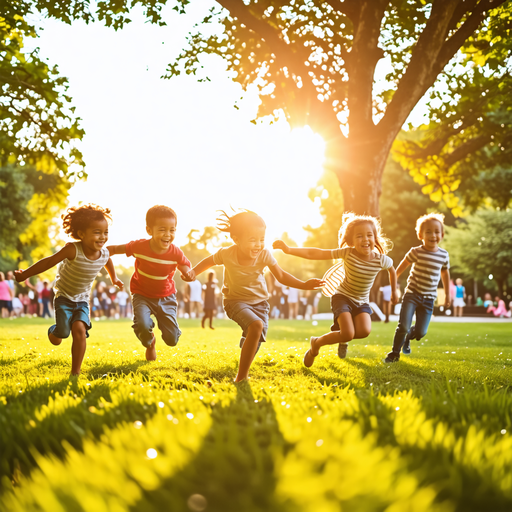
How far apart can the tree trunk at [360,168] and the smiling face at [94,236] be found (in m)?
8.00

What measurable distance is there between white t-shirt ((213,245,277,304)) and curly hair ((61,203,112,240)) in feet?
5.44

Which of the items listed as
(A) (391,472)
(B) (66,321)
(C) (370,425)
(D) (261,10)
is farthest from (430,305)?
(D) (261,10)

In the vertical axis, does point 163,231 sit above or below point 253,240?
above

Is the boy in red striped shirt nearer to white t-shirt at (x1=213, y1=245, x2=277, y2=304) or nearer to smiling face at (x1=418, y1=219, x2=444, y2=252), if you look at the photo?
white t-shirt at (x1=213, y1=245, x2=277, y2=304)

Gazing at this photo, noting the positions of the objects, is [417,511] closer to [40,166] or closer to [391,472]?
[391,472]

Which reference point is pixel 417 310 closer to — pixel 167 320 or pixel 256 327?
pixel 256 327

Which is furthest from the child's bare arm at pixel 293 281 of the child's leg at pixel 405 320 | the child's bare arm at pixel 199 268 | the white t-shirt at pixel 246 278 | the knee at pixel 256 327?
the child's leg at pixel 405 320

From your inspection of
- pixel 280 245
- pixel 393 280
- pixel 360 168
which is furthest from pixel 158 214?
pixel 360 168

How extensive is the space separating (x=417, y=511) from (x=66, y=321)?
5.38 meters

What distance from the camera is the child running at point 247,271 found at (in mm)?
5695

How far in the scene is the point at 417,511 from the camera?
157cm

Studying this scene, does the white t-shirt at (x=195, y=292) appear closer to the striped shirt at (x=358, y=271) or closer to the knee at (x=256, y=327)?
the striped shirt at (x=358, y=271)

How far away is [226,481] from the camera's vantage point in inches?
69.6

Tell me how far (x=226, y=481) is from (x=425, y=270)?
265 inches
